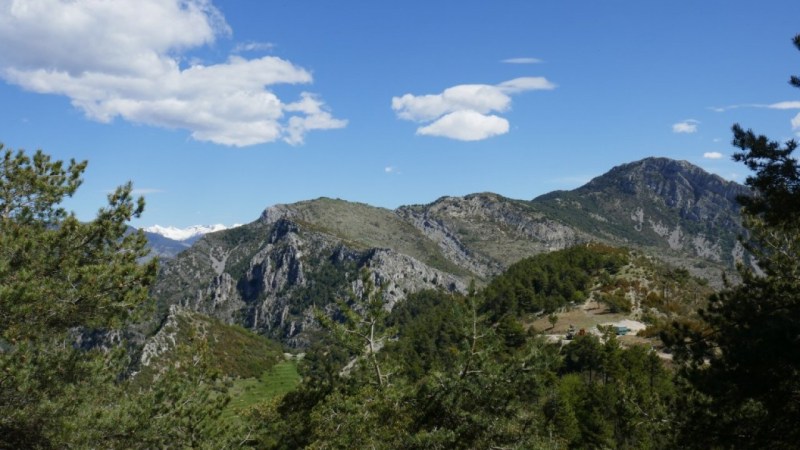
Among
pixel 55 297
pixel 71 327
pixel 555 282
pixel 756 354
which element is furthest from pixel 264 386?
pixel 756 354

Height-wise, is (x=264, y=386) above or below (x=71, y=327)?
below

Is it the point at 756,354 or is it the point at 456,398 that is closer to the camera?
the point at 756,354

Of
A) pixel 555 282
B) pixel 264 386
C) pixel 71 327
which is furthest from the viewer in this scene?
pixel 264 386

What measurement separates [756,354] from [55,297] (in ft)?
54.8

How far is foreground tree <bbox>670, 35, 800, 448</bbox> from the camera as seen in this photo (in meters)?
10.9

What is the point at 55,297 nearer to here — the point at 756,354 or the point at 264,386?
the point at 756,354

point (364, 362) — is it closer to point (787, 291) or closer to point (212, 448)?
point (212, 448)

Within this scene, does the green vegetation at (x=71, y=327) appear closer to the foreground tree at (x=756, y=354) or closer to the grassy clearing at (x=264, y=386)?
the foreground tree at (x=756, y=354)

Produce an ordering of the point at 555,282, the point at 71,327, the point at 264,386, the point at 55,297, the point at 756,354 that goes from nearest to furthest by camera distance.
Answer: the point at 756,354 < the point at 55,297 < the point at 71,327 < the point at 555,282 < the point at 264,386

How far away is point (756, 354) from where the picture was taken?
35.8 feet

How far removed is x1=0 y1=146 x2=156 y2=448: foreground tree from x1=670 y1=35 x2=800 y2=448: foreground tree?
15337mm

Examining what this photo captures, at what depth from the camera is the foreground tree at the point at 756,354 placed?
1091cm

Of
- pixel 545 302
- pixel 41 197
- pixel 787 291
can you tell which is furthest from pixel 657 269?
pixel 41 197

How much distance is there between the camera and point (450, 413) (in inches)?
601
